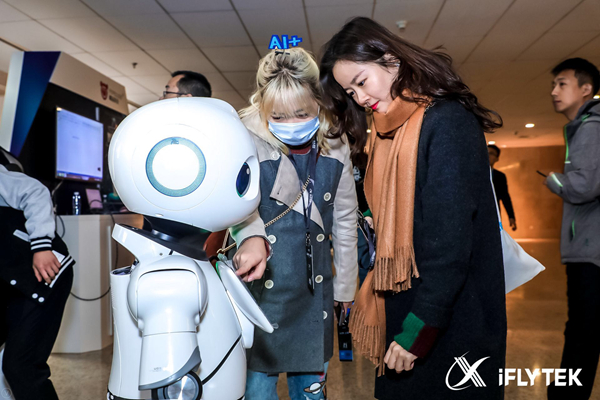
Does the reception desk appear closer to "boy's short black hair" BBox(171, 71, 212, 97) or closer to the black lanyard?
"boy's short black hair" BBox(171, 71, 212, 97)

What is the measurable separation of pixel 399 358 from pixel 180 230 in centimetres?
53

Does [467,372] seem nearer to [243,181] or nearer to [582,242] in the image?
[243,181]

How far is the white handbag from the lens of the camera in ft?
3.51

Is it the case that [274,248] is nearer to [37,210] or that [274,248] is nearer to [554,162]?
[37,210]

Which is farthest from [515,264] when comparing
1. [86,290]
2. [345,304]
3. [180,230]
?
[86,290]

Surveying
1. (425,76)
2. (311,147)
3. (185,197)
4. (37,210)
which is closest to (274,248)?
(311,147)

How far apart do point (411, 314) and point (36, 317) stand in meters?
1.50

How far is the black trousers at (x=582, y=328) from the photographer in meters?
1.87

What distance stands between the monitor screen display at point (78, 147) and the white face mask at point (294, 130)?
10.1 feet

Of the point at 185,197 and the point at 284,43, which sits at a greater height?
the point at 284,43

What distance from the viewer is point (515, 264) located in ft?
3.56

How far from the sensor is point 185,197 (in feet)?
2.81

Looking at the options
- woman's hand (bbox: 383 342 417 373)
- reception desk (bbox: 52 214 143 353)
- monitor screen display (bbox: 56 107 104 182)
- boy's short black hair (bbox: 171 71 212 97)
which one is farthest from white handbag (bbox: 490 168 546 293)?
monitor screen display (bbox: 56 107 104 182)

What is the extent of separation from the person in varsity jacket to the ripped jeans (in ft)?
3.14
